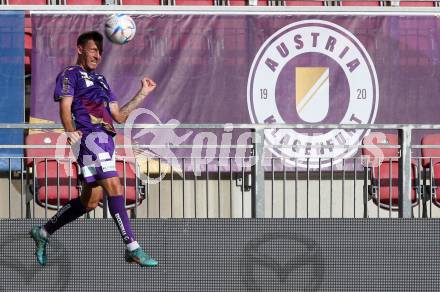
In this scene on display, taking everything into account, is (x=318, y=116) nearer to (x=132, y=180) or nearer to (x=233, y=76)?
(x=233, y=76)

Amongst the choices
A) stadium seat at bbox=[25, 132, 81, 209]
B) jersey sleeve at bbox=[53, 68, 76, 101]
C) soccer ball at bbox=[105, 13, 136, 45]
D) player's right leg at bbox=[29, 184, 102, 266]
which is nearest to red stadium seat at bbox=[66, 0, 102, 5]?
stadium seat at bbox=[25, 132, 81, 209]

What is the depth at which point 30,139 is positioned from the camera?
1132 centimetres

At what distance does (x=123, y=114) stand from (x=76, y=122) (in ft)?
1.29

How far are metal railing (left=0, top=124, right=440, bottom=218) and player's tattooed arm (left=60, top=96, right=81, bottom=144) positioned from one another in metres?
1.00

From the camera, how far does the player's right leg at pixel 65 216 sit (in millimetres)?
8484

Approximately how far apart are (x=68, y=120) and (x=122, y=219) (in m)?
0.88

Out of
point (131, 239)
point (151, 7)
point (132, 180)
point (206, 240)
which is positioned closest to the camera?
point (131, 239)

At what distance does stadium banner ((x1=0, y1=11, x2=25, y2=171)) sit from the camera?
11828 millimetres

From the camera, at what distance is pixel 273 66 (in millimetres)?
12344

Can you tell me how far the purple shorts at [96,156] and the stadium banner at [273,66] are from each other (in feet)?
12.2

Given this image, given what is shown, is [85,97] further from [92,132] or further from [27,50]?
[27,50]

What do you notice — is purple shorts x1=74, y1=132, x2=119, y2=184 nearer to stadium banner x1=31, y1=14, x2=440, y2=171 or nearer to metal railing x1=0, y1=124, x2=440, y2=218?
metal railing x1=0, y1=124, x2=440, y2=218

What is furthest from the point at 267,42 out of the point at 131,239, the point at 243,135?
the point at 131,239

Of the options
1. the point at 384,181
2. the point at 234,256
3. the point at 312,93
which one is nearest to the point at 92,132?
the point at 234,256
